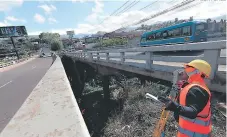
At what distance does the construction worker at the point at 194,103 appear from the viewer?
2.67 meters

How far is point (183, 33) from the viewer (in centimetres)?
1688

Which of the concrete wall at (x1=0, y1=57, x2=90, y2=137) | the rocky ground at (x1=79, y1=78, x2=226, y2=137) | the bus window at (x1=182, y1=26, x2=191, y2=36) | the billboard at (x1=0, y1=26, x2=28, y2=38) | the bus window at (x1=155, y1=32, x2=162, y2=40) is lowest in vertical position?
A: the rocky ground at (x1=79, y1=78, x2=226, y2=137)

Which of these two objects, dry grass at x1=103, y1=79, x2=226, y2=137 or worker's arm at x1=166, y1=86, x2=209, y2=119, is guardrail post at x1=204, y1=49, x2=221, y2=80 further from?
dry grass at x1=103, y1=79, x2=226, y2=137

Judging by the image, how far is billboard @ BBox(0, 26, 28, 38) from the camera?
5964 centimetres

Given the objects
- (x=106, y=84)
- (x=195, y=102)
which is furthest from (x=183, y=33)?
(x=195, y=102)

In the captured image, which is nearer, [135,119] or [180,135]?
[180,135]

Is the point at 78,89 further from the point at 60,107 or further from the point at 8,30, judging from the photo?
the point at 8,30

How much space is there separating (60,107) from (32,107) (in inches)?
24.5

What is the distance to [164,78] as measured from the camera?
5699 mm

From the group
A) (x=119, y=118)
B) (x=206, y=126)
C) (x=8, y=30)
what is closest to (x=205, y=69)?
(x=206, y=126)

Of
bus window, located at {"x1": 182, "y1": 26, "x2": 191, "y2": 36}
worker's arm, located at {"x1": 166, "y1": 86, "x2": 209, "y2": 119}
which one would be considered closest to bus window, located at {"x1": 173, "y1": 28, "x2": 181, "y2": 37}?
bus window, located at {"x1": 182, "y1": 26, "x2": 191, "y2": 36}

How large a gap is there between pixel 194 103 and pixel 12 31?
68.8m

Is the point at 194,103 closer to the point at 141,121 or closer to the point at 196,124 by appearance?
the point at 196,124

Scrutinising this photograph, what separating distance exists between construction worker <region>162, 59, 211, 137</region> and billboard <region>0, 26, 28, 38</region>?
2610 inches
